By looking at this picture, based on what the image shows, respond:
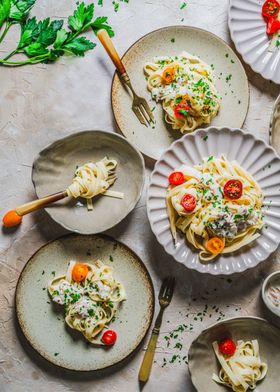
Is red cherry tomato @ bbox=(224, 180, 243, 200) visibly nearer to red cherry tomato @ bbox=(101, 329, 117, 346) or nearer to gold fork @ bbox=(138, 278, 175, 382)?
gold fork @ bbox=(138, 278, 175, 382)

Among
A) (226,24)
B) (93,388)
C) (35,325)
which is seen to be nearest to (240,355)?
(93,388)

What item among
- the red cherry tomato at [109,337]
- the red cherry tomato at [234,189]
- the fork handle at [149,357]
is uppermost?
the red cherry tomato at [234,189]

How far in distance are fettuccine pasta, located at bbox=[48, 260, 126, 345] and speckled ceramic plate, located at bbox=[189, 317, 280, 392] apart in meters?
0.69

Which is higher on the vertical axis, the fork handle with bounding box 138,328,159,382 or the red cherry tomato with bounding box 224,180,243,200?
the red cherry tomato with bounding box 224,180,243,200

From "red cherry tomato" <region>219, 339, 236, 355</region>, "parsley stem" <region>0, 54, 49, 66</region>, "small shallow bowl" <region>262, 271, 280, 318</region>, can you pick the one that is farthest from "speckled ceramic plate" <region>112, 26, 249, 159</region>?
"red cherry tomato" <region>219, 339, 236, 355</region>

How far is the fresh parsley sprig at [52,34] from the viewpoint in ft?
15.1

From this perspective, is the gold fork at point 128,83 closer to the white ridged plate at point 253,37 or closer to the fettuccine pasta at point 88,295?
the white ridged plate at point 253,37

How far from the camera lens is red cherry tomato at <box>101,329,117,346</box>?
438 cm

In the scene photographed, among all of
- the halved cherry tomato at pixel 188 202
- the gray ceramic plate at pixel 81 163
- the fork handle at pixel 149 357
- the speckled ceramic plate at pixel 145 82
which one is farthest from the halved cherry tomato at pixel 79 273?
the speckled ceramic plate at pixel 145 82

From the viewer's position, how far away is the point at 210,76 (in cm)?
447

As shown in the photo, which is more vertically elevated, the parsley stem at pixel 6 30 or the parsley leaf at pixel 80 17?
the parsley leaf at pixel 80 17

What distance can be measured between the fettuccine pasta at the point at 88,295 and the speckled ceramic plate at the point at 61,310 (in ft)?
0.22

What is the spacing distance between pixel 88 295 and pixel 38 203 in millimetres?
784

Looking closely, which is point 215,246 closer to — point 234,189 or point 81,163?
point 234,189
